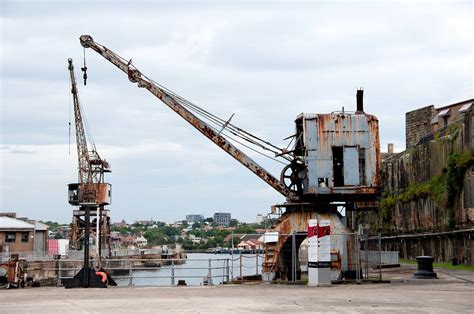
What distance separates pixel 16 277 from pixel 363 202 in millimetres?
15429

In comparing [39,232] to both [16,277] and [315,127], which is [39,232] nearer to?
[16,277]

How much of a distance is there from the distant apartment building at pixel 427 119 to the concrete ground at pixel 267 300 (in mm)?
38227

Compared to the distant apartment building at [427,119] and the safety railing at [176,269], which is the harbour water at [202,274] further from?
the distant apartment building at [427,119]

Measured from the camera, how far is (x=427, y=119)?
69.6 meters

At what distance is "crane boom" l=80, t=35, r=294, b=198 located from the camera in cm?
3383

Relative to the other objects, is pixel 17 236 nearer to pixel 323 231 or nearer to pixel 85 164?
pixel 85 164

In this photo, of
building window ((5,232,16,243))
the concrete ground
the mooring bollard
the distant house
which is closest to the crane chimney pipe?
the mooring bollard

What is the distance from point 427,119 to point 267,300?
173 feet

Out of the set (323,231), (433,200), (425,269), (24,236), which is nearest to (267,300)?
(323,231)

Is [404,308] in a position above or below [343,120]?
below

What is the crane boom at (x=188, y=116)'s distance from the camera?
3383 cm

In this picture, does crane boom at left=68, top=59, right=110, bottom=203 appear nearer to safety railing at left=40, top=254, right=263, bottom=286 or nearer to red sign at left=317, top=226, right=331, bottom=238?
safety railing at left=40, top=254, right=263, bottom=286

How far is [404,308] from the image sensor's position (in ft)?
57.4

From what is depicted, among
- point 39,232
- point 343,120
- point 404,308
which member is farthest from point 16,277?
point 39,232
